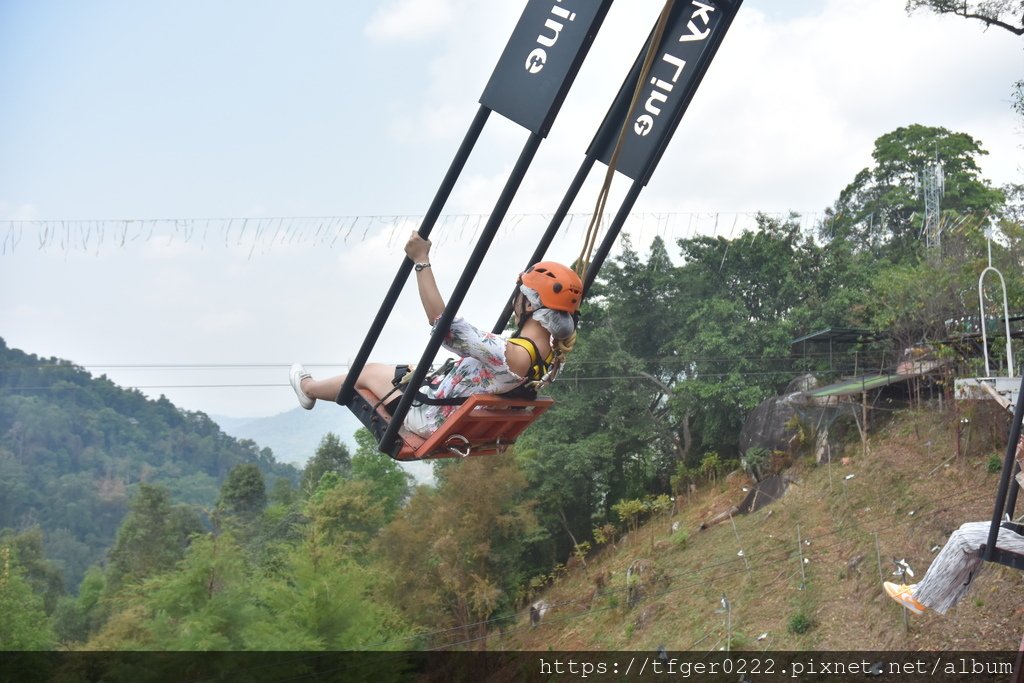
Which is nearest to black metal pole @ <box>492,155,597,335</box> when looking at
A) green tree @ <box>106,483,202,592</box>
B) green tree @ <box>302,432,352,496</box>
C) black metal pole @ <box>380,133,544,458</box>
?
black metal pole @ <box>380,133,544,458</box>

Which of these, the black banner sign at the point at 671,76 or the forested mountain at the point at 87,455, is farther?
the forested mountain at the point at 87,455

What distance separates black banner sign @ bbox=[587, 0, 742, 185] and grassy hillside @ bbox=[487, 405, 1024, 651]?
8.76 metres

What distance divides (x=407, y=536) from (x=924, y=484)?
41.0ft

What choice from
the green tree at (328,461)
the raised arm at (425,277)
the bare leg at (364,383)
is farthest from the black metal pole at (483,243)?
the green tree at (328,461)

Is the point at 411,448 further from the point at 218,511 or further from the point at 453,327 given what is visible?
the point at 218,511

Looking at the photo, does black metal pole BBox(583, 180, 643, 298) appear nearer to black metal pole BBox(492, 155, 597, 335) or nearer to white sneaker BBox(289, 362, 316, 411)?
black metal pole BBox(492, 155, 597, 335)

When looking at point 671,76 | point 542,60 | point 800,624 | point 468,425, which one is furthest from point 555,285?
point 800,624

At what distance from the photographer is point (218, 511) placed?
123ft

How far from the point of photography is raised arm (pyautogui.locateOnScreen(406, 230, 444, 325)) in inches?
134

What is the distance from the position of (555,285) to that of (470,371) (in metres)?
0.59

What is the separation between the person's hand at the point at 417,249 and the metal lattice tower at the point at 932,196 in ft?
64.2

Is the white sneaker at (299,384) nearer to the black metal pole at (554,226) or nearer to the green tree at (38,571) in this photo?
the black metal pole at (554,226)

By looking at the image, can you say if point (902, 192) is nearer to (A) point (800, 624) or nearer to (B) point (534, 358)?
(A) point (800, 624)

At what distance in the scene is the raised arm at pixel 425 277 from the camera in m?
3.40
